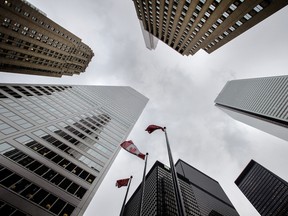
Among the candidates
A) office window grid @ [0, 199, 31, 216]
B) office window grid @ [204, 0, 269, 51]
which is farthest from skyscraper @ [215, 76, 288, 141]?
office window grid @ [0, 199, 31, 216]

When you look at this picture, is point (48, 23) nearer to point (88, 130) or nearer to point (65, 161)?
point (88, 130)

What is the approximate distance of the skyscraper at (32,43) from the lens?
5696 centimetres

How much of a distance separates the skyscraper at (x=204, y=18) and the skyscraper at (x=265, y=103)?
89.7 m

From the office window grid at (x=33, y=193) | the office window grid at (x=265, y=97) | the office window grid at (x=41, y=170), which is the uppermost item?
the office window grid at (x=265, y=97)

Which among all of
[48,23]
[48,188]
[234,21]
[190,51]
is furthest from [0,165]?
[190,51]

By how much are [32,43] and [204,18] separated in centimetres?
5546

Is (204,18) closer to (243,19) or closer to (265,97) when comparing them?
(243,19)

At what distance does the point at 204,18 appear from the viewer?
4684cm

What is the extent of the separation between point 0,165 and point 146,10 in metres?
53.0

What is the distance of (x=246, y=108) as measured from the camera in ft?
554

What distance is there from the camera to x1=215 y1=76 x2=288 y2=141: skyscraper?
129 m

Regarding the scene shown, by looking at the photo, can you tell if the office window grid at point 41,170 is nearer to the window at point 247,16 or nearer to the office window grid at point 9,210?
the office window grid at point 9,210

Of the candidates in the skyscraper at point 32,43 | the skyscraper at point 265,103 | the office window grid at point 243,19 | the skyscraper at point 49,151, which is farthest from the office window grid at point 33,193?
the skyscraper at point 265,103

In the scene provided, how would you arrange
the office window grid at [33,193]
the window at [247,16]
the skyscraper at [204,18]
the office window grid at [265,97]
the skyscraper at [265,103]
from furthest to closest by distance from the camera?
the office window grid at [265,97] → the skyscraper at [265,103] → the window at [247,16] → the skyscraper at [204,18] → the office window grid at [33,193]
